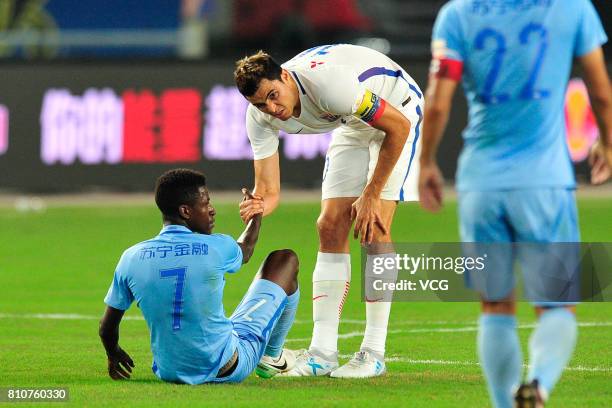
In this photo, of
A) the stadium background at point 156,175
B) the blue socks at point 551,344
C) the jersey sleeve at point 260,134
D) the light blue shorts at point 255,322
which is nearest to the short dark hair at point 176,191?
the light blue shorts at point 255,322

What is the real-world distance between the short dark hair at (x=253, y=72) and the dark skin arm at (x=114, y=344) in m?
1.36

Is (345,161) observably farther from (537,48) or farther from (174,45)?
(174,45)

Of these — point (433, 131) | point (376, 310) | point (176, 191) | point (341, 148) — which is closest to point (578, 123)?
point (341, 148)

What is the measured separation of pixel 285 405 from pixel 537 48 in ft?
7.15

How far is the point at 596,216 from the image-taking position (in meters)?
17.2

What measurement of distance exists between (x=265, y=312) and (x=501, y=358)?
2.08 metres

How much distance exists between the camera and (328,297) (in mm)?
7922

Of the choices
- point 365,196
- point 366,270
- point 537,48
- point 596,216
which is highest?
point 537,48

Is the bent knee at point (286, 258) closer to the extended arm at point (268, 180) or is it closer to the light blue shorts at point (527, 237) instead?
the extended arm at point (268, 180)

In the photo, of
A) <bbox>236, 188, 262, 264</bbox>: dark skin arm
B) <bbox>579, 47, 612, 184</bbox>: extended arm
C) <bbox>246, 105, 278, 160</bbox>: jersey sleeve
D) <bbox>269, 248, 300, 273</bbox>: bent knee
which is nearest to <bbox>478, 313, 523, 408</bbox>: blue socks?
<bbox>579, 47, 612, 184</bbox>: extended arm

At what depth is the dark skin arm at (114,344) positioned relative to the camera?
691cm

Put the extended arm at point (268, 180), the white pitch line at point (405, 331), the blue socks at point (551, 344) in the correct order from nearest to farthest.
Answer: the blue socks at point (551, 344) → the white pitch line at point (405, 331) → the extended arm at point (268, 180)

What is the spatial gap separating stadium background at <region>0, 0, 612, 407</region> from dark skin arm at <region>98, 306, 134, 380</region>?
0.09m

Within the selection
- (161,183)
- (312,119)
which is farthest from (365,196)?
(161,183)
